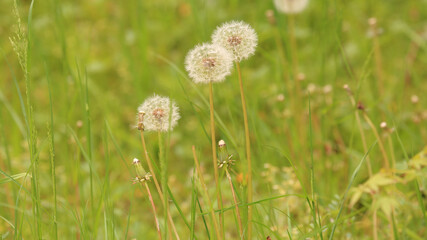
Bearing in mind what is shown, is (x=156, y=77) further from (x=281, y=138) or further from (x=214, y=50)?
(x=214, y=50)

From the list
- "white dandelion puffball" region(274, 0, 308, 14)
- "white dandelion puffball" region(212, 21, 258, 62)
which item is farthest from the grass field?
"white dandelion puffball" region(212, 21, 258, 62)

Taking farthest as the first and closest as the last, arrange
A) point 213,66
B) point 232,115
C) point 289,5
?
1. point 289,5
2. point 232,115
3. point 213,66

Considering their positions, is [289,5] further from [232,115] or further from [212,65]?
[212,65]

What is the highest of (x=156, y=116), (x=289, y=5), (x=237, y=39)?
(x=289, y=5)

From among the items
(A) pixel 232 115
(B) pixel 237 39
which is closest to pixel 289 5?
(A) pixel 232 115

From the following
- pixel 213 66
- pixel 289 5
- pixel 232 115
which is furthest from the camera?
pixel 289 5

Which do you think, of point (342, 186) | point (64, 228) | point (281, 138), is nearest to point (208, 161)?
point (281, 138)

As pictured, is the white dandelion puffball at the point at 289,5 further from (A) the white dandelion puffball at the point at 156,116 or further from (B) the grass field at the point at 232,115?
(A) the white dandelion puffball at the point at 156,116
